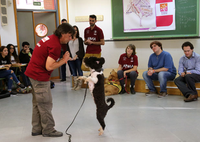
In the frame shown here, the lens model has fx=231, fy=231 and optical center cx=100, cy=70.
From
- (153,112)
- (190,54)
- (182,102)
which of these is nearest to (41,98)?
(153,112)

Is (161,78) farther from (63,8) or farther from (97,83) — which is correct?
(63,8)

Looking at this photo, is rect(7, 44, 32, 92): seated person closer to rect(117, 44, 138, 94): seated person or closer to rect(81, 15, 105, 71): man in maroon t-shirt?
rect(81, 15, 105, 71): man in maroon t-shirt

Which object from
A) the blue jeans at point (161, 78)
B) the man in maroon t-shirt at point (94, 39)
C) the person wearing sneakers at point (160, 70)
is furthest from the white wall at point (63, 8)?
the blue jeans at point (161, 78)

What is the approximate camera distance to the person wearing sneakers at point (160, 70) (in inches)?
175

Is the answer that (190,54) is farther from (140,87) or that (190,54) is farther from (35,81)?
(35,81)

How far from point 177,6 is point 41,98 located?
427 cm

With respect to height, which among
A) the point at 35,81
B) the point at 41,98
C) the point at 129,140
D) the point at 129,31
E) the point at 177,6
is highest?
the point at 177,6

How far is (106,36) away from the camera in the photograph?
21.4 ft

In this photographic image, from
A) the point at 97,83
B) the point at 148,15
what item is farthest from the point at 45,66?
the point at 148,15

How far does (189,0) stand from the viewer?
17.6ft

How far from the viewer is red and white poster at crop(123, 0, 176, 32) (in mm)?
5664

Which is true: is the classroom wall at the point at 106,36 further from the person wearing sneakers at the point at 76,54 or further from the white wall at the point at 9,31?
the person wearing sneakers at the point at 76,54

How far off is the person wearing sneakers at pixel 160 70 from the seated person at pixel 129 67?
265 millimetres

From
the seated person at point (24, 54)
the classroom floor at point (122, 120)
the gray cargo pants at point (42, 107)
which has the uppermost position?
the seated person at point (24, 54)
